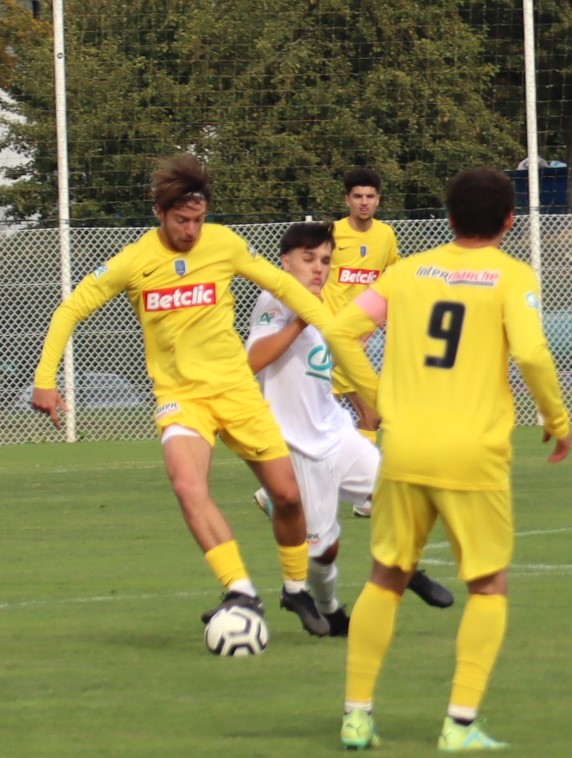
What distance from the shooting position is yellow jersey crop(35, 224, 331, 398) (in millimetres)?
7641

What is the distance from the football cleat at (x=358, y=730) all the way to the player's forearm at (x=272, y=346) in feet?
9.32

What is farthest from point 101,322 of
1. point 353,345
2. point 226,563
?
point 353,345

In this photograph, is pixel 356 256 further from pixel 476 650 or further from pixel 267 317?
pixel 476 650

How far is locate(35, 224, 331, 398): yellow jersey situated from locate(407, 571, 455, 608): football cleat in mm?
1176

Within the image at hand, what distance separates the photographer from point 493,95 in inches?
942

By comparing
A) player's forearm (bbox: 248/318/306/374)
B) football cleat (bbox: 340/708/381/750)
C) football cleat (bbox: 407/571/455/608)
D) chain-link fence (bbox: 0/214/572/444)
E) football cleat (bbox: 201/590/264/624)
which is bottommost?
chain-link fence (bbox: 0/214/572/444)

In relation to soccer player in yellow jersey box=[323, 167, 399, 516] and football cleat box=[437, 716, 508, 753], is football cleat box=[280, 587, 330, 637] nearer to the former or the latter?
football cleat box=[437, 716, 508, 753]

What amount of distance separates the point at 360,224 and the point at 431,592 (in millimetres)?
6237


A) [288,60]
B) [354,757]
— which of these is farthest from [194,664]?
[288,60]

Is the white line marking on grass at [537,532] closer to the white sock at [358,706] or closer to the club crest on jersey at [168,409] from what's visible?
the club crest on jersey at [168,409]

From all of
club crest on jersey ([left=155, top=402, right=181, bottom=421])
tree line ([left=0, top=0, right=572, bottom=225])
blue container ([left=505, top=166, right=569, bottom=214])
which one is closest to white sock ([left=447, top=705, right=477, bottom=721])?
club crest on jersey ([left=155, top=402, right=181, bottom=421])

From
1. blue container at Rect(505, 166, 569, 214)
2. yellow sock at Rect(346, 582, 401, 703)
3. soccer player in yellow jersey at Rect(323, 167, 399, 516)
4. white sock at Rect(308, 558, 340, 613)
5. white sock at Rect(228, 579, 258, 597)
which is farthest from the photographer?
blue container at Rect(505, 166, 569, 214)

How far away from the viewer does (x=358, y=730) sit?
17.3 feet

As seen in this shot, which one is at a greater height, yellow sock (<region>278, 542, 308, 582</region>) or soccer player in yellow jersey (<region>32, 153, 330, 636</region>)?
soccer player in yellow jersey (<region>32, 153, 330, 636</region>)
